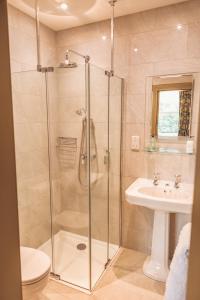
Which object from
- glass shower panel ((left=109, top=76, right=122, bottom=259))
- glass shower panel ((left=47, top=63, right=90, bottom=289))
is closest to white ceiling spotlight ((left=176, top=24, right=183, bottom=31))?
glass shower panel ((left=109, top=76, right=122, bottom=259))

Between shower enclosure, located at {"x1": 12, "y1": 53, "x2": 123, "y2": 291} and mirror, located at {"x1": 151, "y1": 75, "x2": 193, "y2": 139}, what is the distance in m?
0.39

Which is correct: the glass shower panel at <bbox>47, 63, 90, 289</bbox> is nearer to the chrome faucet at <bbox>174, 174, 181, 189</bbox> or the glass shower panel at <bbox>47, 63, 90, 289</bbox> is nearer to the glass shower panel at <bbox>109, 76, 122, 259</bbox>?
the glass shower panel at <bbox>109, 76, 122, 259</bbox>

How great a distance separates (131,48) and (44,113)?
43.7 inches

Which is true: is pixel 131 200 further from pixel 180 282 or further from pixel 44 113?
pixel 44 113

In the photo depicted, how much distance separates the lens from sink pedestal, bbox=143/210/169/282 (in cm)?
200

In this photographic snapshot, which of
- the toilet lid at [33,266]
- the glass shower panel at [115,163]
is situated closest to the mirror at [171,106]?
the glass shower panel at [115,163]

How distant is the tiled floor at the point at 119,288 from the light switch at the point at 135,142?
121 centimetres

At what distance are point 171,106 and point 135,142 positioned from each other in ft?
1.64

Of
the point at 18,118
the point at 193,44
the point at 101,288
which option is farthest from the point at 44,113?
the point at 101,288

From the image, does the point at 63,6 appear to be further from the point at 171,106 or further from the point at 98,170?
the point at 98,170

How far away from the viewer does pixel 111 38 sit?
6.89ft

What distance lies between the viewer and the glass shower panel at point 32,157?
2078mm

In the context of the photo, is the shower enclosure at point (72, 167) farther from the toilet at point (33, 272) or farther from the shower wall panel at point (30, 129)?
the toilet at point (33, 272)

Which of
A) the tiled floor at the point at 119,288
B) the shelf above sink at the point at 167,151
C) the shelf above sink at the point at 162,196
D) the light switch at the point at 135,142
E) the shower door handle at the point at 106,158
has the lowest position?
the tiled floor at the point at 119,288
